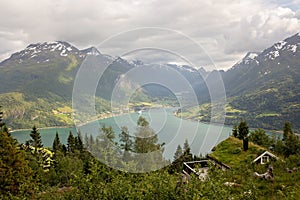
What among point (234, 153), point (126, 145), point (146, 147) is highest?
point (146, 147)

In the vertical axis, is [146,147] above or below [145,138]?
below

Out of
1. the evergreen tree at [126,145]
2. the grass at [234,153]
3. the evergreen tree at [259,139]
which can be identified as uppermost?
the evergreen tree at [126,145]

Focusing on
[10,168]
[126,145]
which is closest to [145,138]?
[126,145]

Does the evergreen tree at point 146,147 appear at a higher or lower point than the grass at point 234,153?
higher

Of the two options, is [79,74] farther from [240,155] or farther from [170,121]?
[240,155]

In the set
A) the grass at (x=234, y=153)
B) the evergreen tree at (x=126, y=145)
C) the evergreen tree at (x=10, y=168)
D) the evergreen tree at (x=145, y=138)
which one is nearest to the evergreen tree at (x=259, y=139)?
the grass at (x=234, y=153)

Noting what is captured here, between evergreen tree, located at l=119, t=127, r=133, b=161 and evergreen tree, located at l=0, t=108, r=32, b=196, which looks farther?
evergreen tree, located at l=0, t=108, r=32, b=196

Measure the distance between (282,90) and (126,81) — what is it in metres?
209

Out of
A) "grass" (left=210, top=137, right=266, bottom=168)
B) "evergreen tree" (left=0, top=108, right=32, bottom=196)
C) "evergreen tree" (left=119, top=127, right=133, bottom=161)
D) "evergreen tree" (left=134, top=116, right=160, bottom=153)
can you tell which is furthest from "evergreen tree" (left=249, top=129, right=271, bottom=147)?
"evergreen tree" (left=134, top=116, right=160, bottom=153)

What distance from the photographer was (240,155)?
2775 centimetres

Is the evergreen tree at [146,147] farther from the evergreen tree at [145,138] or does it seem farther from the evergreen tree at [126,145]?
the evergreen tree at [126,145]

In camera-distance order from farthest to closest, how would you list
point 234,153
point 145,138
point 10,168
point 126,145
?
point 234,153 < point 10,168 < point 126,145 < point 145,138

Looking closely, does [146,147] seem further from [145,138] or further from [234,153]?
[234,153]

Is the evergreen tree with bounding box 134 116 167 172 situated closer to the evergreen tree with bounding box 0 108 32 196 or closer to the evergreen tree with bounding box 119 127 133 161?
the evergreen tree with bounding box 119 127 133 161
